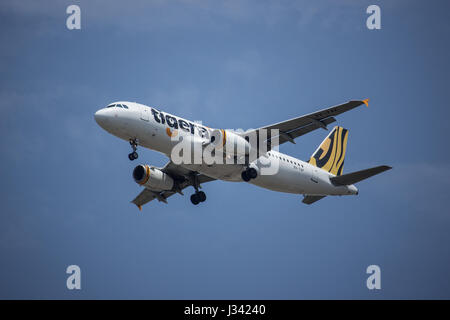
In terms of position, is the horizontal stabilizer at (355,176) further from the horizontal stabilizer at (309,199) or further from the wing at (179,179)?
the wing at (179,179)

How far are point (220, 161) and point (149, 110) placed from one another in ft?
20.3

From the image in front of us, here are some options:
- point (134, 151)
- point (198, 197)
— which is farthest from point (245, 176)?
point (134, 151)

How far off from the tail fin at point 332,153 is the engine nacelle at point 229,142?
10547mm

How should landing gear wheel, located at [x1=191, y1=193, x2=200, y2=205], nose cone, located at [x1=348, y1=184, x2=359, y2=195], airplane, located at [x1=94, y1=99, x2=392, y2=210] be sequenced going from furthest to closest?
nose cone, located at [x1=348, y1=184, x2=359, y2=195]
landing gear wheel, located at [x1=191, y1=193, x2=200, y2=205]
airplane, located at [x1=94, y1=99, x2=392, y2=210]

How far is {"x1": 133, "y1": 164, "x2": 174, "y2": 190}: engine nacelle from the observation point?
4488cm

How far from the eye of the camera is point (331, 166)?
49750 mm

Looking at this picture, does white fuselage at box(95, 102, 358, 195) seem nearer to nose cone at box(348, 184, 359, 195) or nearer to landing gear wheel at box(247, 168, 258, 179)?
nose cone at box(348, 184, 359, 195)

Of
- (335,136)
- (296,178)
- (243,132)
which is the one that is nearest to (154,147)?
(243,132)

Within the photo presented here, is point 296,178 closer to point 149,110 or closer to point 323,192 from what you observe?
point 323,192

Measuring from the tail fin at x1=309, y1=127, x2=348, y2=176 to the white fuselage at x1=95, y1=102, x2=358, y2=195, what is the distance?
2.67 m

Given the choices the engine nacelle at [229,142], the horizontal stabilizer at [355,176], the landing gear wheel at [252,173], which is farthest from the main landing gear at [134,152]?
the horizontal stabilizer at [355,176]

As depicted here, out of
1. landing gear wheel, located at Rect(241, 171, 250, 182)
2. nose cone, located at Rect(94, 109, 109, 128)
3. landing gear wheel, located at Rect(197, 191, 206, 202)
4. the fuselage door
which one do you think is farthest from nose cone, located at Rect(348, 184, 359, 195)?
nose cone, located at Rect(94, 109, 109, 128)
